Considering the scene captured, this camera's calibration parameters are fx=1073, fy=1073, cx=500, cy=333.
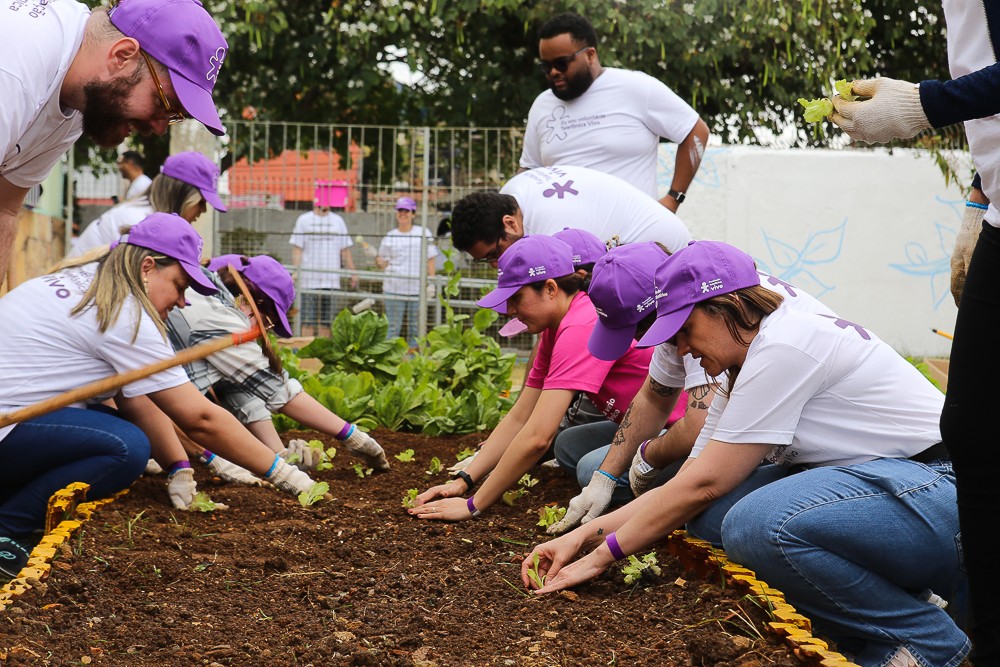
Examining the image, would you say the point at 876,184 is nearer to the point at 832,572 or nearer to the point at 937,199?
the point at 937,199

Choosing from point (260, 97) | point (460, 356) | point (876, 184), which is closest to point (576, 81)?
point (460, 356)

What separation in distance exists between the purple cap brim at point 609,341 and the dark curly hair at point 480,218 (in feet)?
3.44

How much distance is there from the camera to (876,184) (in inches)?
400

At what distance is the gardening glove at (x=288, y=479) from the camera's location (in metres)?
4.09

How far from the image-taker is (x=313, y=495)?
13.0 feet

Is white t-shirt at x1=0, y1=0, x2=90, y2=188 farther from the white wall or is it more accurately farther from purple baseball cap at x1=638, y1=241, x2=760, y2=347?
the white wall

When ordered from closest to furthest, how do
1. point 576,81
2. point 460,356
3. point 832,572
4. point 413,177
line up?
point 832,572, point 576,81, point 460,356, point 413,177

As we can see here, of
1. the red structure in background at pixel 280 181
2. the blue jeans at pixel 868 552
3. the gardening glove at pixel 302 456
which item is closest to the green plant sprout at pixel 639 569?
the blue jeans at pixel 868 552

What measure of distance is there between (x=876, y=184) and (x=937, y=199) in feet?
1.93

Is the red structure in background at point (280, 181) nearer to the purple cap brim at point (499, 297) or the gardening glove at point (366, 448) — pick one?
the gardening glove at point (366, 448)

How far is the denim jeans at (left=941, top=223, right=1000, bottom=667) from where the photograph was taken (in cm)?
203

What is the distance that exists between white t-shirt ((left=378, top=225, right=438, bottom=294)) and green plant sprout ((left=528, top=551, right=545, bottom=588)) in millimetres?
6474

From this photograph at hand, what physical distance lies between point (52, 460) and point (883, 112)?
2.93m

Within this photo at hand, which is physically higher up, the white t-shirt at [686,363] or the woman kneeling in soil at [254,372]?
the white t-shirt at [686,363]
